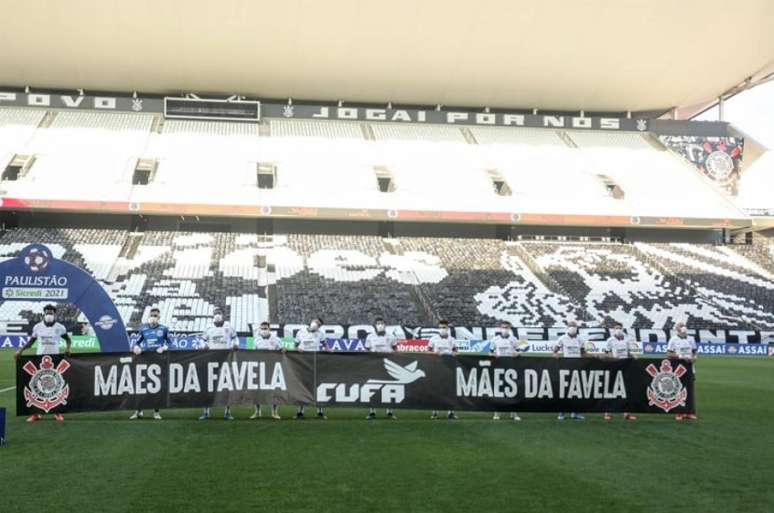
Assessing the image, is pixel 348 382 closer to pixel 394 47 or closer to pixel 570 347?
pixel 570 347

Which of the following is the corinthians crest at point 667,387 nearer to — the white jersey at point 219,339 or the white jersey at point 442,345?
the white jersey at point 442,345

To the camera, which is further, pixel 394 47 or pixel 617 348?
pixel 394 47

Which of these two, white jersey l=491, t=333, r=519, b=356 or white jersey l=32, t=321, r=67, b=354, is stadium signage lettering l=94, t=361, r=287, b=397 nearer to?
white jersey l=32, t=321, r=67, b=354

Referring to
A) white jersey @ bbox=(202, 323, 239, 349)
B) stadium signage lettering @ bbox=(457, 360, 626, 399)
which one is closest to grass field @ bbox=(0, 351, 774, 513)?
stadium signage lettering @ bbox=(457, 360, 626, 399)

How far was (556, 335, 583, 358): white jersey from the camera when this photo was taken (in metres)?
16.7

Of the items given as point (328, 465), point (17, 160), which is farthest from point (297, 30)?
point (328, 465)

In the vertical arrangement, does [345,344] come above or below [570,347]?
below

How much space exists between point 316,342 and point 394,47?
102 feet

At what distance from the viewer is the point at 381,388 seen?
1459cm

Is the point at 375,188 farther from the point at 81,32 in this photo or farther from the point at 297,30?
the point at 81,32

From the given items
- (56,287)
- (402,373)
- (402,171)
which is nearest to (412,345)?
(402,171)

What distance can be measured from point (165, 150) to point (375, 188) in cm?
1257

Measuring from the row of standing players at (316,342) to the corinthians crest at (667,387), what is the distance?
37cm

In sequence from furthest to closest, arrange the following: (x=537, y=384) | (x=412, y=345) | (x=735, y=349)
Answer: (x=735, y=349) → (x=412, y=345) → (x=537, y=384)
